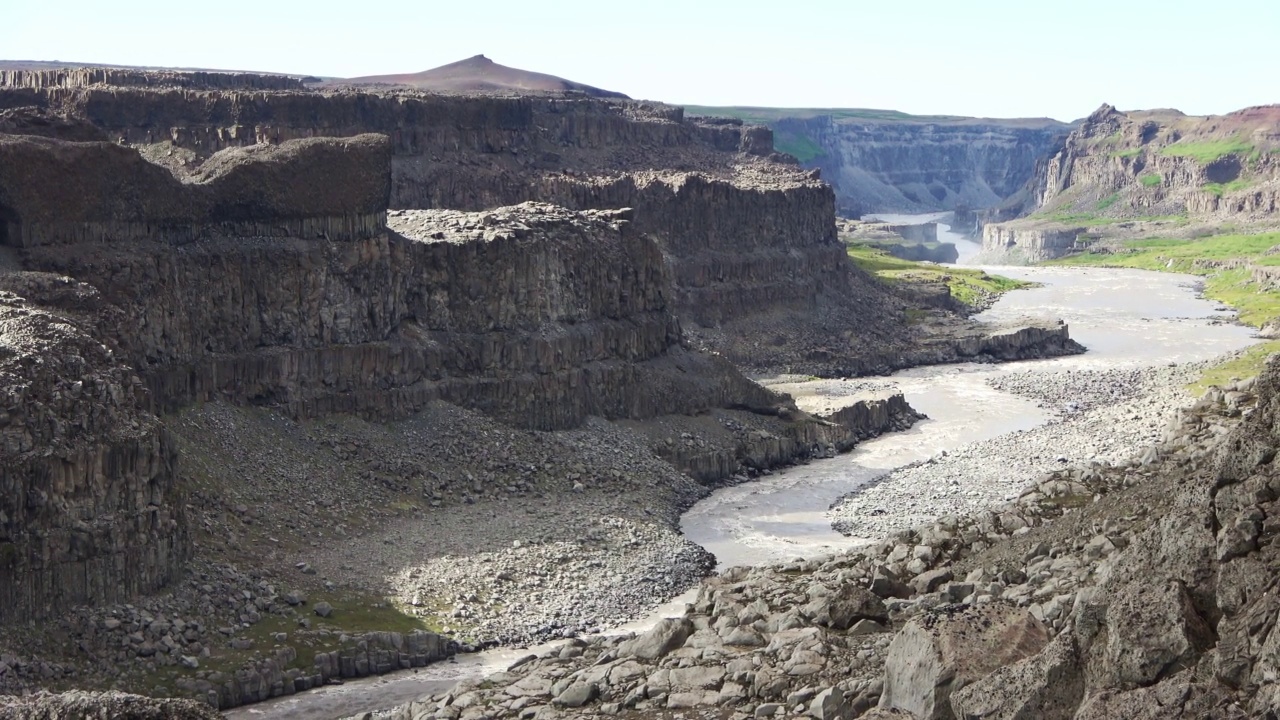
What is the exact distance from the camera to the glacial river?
192 ft

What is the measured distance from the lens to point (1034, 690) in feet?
95.0

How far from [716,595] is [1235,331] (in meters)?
120

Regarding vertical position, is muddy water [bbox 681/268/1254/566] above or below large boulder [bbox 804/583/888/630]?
below

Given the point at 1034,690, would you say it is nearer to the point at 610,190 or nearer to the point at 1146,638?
the point at 1146,638

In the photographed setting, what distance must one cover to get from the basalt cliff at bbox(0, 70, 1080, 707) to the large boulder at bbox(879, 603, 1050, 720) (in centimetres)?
2906

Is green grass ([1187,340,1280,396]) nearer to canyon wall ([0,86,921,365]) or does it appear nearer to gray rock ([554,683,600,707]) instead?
canyon wall ([0,86,921,365])

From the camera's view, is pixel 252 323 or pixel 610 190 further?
pixel 610 190

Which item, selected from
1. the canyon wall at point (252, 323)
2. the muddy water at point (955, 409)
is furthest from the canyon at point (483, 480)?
the muddy water at point (955, 409)

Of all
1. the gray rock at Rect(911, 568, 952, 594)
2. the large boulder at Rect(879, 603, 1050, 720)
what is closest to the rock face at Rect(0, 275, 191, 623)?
the gray rock at Rect(911, 568, 952, 594)

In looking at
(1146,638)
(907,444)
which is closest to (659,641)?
(1146,638)

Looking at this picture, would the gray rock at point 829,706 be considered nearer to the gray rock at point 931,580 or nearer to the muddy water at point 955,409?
the gray rock at point 931,580

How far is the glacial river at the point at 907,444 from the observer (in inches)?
2307

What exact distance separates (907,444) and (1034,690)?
7681 centimetres

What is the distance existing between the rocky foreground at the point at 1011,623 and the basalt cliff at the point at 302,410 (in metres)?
18.8
